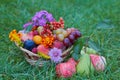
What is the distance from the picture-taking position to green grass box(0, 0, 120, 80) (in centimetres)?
262

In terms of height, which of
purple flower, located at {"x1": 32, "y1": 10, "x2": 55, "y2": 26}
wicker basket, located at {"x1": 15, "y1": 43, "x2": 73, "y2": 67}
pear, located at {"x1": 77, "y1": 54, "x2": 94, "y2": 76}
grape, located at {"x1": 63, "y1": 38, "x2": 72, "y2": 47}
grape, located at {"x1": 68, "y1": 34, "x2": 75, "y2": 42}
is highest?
purple flower, located at {"x1": 32, "y1": 10, "x2": 55, "y2": 26}

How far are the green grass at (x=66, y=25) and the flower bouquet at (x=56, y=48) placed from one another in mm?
76

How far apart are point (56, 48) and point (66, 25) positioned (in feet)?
2.95

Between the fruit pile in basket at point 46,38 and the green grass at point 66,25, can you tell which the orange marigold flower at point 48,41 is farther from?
the green grass at point 66,25

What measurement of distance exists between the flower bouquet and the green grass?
0.08 metres

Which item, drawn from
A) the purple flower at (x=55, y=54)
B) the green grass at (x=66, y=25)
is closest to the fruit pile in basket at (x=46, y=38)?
the purple flower at (x=55, y=54)

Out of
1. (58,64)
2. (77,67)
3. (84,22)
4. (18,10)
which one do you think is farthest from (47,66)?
(18,10)

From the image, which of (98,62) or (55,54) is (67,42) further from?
(98,62)

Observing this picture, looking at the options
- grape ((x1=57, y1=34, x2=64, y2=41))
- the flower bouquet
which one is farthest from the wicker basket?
grape ((x1=57, y1=34, x2=64, y2=41))

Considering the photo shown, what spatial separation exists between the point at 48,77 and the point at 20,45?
1.25 ft

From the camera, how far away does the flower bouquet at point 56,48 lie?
2.55m

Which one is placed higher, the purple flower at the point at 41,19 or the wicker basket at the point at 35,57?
the purple flower at the point at 41,19

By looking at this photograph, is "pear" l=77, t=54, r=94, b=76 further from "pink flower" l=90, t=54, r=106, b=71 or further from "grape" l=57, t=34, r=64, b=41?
"grape" l=57, t=34, r=64, b=41

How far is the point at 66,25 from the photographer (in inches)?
135
